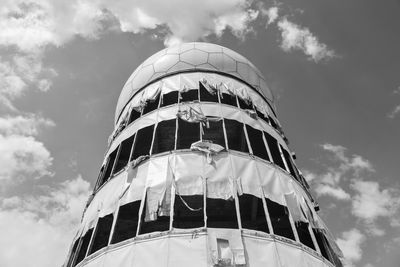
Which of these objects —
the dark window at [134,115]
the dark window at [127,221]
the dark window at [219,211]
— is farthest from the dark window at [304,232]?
the dark window at [134,115]

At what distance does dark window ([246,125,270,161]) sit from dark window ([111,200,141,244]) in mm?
6731

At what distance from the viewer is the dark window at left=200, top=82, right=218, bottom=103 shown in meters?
20.3

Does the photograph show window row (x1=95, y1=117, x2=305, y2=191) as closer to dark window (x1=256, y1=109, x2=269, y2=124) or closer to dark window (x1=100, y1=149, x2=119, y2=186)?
dark window (x1=100, y1=149, x2=119, y2=186)

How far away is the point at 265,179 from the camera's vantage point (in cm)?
1575

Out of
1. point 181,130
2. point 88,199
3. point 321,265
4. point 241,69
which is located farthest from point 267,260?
point 241,69

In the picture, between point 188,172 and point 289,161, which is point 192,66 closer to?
point 289,161

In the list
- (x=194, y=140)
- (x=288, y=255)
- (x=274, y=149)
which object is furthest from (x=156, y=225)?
(x=274, y=149)

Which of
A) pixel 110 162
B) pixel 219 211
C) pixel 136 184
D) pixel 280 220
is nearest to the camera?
pixel 136 184

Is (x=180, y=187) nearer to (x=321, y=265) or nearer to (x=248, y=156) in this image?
(x=248, y=156)

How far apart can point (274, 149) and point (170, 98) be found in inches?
259

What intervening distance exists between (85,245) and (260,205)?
849 centimetres

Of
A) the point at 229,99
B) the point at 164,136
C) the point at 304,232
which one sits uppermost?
the point at 229,99

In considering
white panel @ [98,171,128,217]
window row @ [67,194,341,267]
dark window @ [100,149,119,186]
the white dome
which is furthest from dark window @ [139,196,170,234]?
the white dome

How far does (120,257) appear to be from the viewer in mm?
12516
